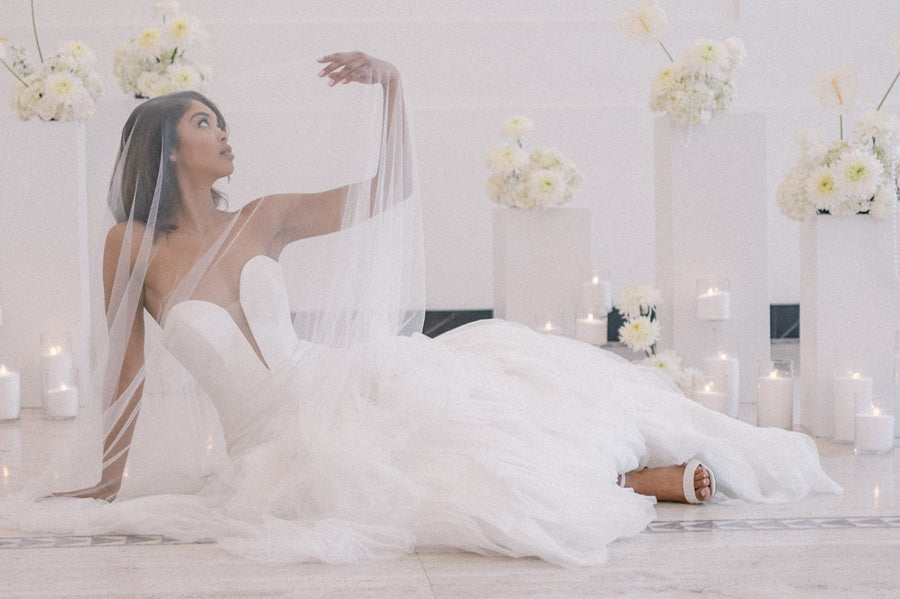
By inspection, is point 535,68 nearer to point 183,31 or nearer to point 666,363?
point 183,31

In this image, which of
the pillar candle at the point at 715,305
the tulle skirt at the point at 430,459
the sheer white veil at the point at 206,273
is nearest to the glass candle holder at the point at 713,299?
the pillar candle at the point at 715,305

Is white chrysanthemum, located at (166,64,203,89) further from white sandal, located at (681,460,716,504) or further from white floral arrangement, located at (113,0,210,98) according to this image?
white sandal, located at (681,460,716,504)

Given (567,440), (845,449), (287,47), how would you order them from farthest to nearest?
(287,47)
(845,449)
(567,440)

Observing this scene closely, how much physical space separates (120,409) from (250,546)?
0.61 meters

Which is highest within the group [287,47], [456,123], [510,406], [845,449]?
[287,47]

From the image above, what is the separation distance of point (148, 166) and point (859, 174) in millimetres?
2574

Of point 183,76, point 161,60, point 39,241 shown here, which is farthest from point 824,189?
point 39,241

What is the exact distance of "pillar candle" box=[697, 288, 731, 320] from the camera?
16.2 feet

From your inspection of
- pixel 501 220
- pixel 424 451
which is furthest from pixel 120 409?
pixel 501 220

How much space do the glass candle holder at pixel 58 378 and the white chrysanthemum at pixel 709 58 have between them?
2.95m

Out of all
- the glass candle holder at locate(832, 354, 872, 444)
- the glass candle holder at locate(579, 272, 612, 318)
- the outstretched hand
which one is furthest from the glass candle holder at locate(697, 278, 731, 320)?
the outstretched hand

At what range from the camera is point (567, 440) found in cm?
299

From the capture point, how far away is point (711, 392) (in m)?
4.63

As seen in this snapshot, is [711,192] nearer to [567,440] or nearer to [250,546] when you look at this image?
[567,440]
